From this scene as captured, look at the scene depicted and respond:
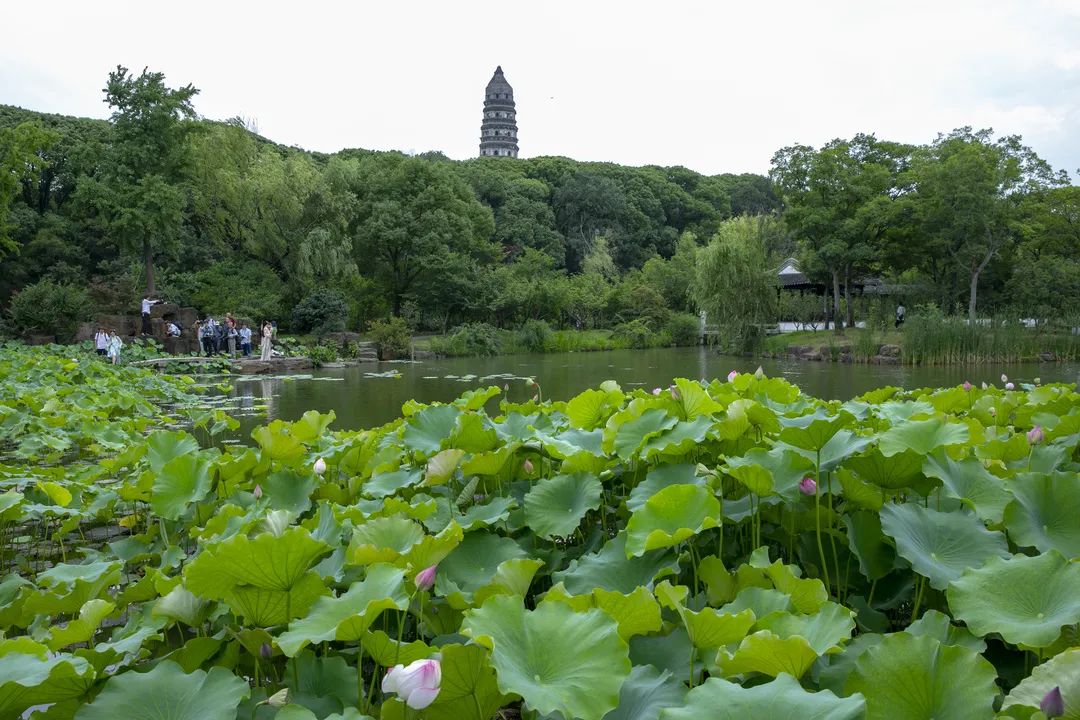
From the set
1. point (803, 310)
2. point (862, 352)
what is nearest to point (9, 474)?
point (862, 352)

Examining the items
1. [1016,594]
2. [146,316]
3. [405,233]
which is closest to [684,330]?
[405,233]

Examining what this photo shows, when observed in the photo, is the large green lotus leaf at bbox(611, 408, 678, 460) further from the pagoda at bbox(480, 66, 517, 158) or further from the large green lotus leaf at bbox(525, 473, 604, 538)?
the pagoda at bbox(480, 66, 517, 158)

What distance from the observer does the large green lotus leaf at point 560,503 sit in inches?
58.1

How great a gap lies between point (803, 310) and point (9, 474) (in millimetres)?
30001

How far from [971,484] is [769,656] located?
80 centimetres

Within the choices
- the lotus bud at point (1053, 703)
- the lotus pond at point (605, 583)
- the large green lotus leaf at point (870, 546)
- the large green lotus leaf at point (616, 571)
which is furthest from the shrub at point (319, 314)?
the lotus bud at point (1053, 703)

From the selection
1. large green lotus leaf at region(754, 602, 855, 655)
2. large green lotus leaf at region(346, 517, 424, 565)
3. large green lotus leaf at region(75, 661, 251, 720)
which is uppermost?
large green lotus leaf at region(346, 517, 424, 565)

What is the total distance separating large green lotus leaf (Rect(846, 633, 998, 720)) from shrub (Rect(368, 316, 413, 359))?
837 inches

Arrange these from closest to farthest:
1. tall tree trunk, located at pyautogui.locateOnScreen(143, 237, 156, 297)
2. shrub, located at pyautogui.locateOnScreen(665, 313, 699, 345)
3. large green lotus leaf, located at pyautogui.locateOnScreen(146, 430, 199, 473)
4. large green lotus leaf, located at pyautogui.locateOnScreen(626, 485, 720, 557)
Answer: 1. large green lotus leaf, located at pyautogui.locateOnScreen(626, 485, 720, 557)
2. large green lotus leaf, located at pyautogui.locateOnScreen(146, 430, 199, 473)
3. tall tree trunk, located at pyautogui.locateOnScreen(143, 237, 156, 297)
4. shrub, located at pyautogui.locateOnScreen(665, 313, 699, 345)

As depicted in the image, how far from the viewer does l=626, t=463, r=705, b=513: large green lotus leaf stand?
4.96 ft

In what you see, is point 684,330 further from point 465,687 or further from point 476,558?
point 465,687

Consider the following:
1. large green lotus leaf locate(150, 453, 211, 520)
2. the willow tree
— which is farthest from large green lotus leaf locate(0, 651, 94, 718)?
the willow tree

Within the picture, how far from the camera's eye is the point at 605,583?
4.09 ft

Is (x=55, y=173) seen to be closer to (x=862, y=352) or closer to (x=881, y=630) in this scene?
(x=862, y=352)
